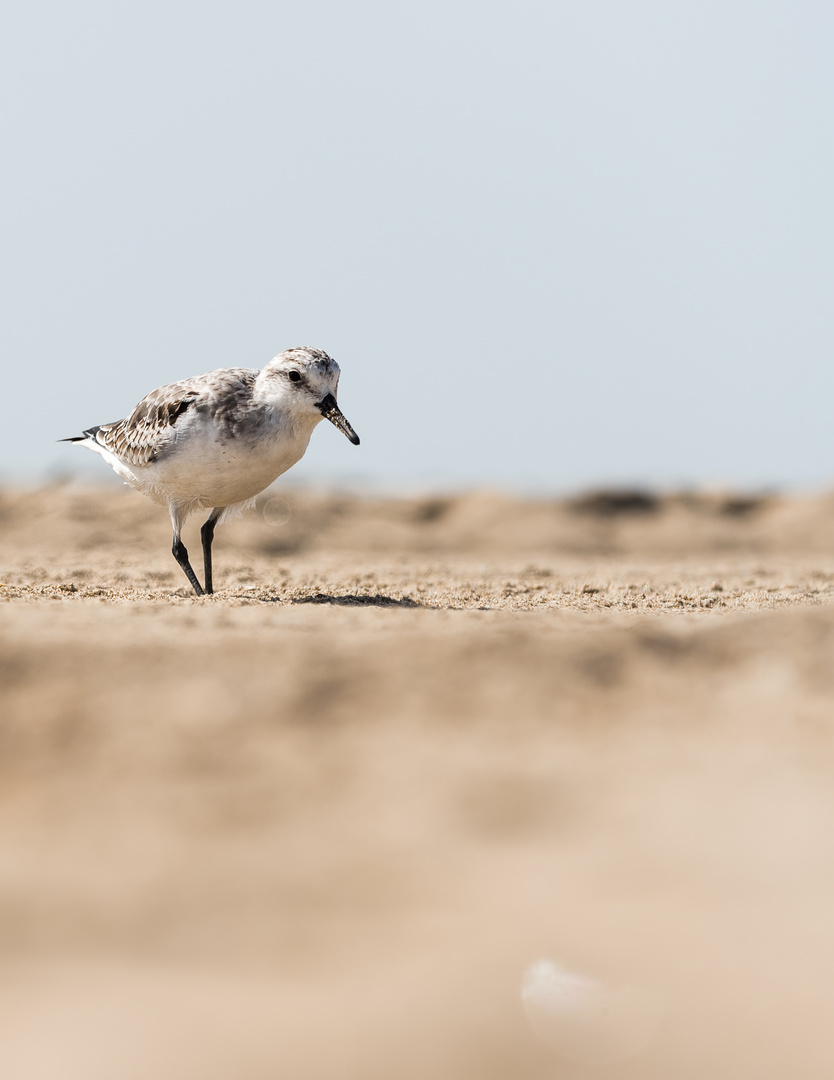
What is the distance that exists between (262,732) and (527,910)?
103 cm

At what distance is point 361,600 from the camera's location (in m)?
5.82

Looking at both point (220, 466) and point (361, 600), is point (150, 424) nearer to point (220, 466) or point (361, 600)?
point (220, 466)

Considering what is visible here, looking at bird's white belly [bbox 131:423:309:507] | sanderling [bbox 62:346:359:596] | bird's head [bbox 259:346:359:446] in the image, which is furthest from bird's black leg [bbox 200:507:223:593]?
bird's head [bbox 259:346:359:446]

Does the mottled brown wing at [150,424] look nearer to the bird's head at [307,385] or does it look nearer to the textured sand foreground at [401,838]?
the bird's head at [307,385]

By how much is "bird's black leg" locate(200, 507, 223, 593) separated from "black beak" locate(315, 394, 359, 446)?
1.34 m

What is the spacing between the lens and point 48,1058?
6.78 feet

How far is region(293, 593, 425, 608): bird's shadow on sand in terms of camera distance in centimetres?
555

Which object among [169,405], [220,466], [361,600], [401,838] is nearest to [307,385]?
[220,466]

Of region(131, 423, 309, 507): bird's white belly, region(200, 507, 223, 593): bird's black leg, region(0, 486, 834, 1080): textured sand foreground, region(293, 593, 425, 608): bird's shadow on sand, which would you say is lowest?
region(0, 486, 834, 1080): textured sand foreground

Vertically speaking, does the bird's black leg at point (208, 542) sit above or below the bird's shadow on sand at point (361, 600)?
above

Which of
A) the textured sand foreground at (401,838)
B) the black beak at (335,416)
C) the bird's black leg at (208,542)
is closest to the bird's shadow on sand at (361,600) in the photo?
the bird's black leg at (208,542)

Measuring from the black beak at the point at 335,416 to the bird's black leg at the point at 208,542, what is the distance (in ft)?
4.39

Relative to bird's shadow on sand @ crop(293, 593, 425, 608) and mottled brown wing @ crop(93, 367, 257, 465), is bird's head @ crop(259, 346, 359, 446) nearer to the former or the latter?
mottled brown wing @ crop(93, 367, 257, 465)

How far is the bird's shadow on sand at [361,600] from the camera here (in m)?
5.55
